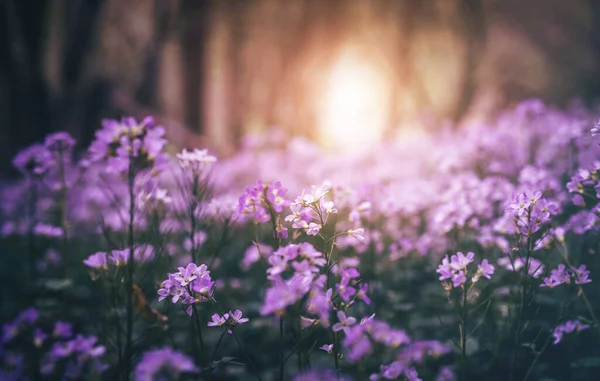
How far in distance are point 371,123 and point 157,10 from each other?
7511 millimetres

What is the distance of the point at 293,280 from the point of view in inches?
50.1

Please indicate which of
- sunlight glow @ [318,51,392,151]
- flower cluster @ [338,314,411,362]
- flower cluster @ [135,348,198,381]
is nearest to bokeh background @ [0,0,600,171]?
sunlight glow @ [318,51,392,151]

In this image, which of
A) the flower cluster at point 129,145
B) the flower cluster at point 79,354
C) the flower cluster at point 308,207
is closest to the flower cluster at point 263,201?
the flower cluster at point 308,207

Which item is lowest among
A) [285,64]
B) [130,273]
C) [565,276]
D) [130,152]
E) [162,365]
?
[162,365]

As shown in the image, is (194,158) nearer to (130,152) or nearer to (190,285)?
(130,152)

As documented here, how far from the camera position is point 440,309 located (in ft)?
9.15

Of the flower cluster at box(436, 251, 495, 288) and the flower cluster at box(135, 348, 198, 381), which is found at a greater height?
the flower cluster at box(436, 251, 495, 288)

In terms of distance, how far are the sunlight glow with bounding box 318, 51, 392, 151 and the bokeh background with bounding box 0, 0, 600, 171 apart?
0.05m

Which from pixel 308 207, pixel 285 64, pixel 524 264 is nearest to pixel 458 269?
pixel 524 264

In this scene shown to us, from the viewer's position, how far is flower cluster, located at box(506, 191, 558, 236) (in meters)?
1.55

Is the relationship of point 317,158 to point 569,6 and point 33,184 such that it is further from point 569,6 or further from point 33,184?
point 569,6

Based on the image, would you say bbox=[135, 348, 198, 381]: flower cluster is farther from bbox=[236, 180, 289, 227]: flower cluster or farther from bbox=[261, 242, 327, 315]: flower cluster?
bbox=[236, 180, 289, 227]: flower cluster

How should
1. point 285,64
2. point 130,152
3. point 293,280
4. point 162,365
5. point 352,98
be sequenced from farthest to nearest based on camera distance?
point 352,98 → point 285,64 → point 130,152 → point 293,280 → point 162,365

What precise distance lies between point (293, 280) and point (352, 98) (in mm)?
13954
